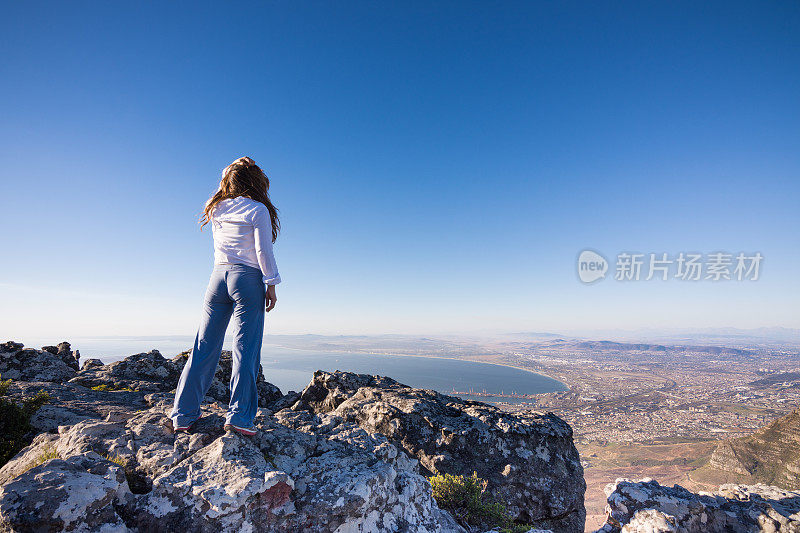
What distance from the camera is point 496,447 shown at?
5809 mm

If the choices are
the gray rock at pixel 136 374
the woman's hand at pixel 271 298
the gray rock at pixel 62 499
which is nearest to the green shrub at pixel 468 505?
the woman's hand at pixel 271 298

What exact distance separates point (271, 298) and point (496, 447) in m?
4.88

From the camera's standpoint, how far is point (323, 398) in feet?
24.3

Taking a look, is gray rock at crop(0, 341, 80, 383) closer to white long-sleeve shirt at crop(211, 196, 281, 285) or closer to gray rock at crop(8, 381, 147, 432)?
gray rock at crop(8, 381, 147, 432)

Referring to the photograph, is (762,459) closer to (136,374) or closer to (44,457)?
(136,374)

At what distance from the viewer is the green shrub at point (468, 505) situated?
4.29 meters

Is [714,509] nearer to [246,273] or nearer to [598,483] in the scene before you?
[246,273]

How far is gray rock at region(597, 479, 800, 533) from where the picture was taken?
4211 millimetres

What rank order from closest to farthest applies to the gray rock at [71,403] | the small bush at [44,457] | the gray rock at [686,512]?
the small bush at [44,457] → the gray rock at [686,512] → the gray rock at [71,403]

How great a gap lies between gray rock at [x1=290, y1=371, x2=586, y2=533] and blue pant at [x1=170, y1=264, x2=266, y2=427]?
4.40ft

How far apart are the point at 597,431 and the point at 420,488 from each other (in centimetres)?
8229

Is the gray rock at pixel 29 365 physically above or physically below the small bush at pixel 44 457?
below

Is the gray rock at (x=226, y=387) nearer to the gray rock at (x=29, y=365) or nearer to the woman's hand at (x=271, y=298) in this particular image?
the gray rock at (x=29, y=365)

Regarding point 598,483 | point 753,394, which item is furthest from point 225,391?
point 753,394
